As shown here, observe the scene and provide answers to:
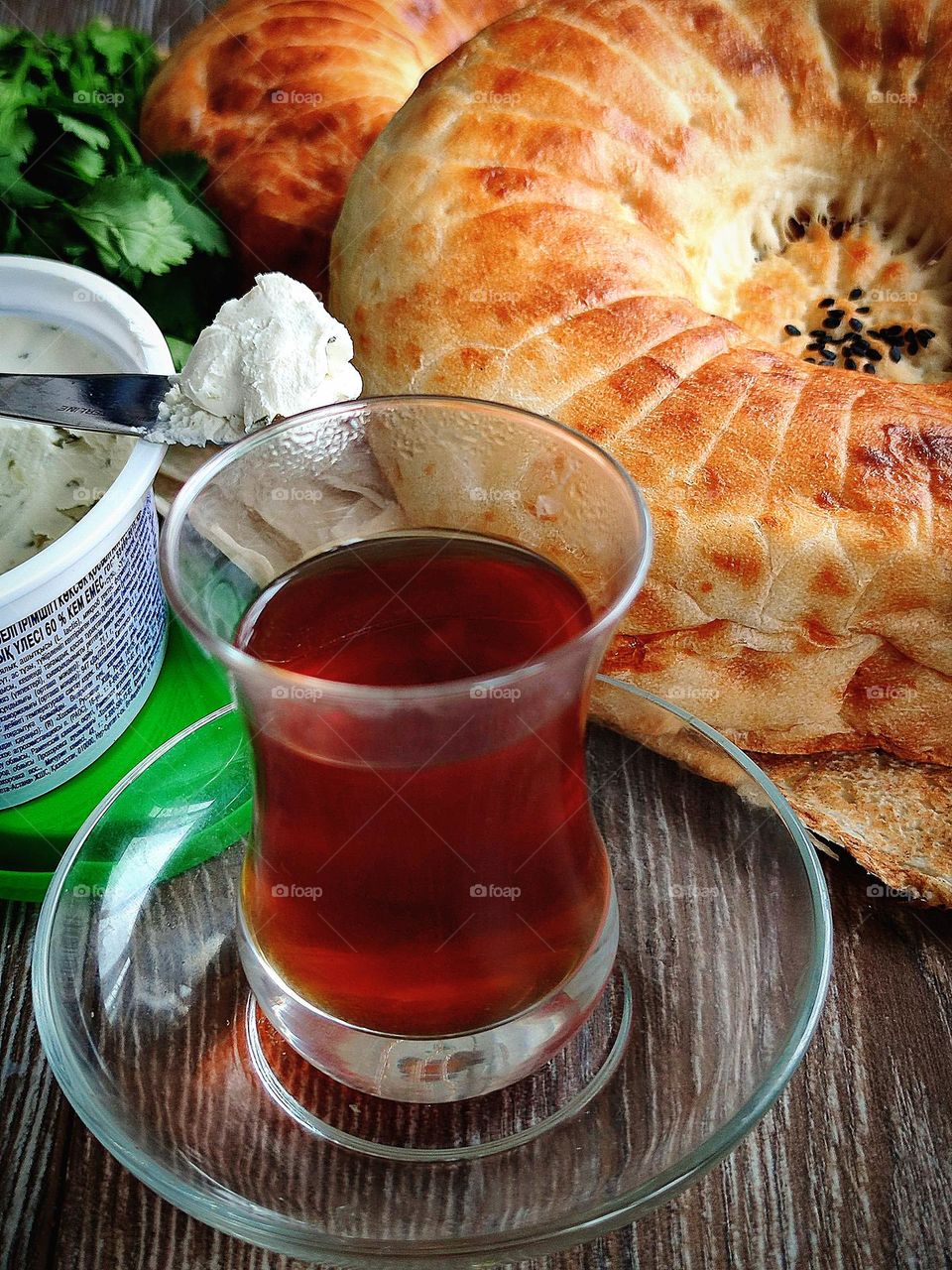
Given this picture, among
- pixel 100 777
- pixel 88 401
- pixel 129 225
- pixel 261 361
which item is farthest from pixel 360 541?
pixel 129 225

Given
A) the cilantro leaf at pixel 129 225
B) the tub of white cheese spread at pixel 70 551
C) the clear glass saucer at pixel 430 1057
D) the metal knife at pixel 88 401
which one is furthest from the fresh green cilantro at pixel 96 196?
the clear glass saucer at pixel 430 1057

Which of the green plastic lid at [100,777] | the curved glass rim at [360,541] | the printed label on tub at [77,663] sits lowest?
the green plastic lid at [100,777]

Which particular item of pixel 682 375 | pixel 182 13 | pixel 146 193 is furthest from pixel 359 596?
pixel 182 13

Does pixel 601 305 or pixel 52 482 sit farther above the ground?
pixel 601 305

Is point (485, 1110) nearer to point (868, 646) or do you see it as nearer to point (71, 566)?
point (71, 566)

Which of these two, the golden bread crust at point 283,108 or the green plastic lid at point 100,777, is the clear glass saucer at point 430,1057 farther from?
the golden bread crust at point 283,108

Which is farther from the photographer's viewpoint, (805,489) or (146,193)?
(146,193)

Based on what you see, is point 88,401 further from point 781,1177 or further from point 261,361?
point 781,1177
